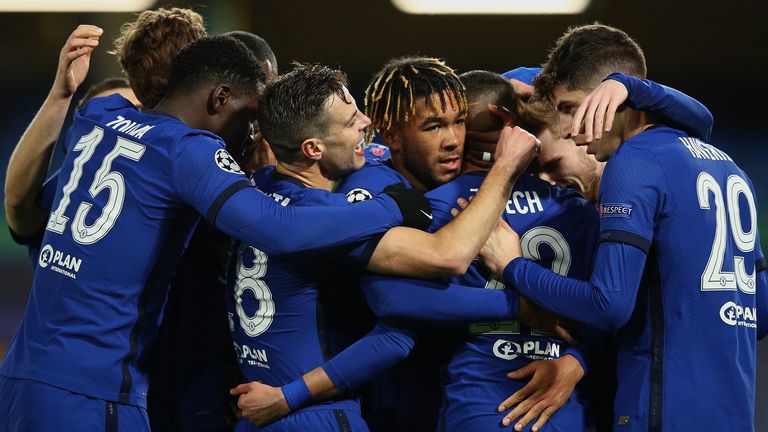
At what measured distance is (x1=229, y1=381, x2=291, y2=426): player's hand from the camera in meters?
2.79

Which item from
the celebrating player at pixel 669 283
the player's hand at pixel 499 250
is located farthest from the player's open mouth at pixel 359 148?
the celebrating player at pixel 669 283

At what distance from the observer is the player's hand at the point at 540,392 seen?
2.75m

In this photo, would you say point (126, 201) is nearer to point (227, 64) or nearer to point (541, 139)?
point (227, 64)

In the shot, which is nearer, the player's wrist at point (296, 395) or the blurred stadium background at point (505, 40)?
the player's wrist at point (296, 395)

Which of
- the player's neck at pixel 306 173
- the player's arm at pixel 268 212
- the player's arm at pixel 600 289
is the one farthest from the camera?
the player's neck at pixel 306 173

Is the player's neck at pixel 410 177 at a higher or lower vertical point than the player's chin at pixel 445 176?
lower

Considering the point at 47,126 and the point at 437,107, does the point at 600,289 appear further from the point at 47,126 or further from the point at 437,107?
the point at 47,126

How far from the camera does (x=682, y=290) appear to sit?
263cm

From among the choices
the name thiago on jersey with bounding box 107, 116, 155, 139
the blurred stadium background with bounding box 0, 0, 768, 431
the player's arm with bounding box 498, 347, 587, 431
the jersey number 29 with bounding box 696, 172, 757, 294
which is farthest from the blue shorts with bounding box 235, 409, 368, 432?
the blurred stadium background with bounding box 0, 0, 768, 431

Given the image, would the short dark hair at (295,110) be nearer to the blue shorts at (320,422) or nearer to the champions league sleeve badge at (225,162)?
the champions league sleeve badge at (225,162)

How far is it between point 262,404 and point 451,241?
72 cm

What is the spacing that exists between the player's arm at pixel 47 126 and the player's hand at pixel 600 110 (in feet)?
5.06

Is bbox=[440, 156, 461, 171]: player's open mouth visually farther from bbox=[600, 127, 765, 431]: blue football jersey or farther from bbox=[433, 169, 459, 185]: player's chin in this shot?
bbox=[600, 127, 765, 431]: blue football jersey

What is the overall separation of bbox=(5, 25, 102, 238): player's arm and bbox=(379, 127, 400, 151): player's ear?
3.17 feet
